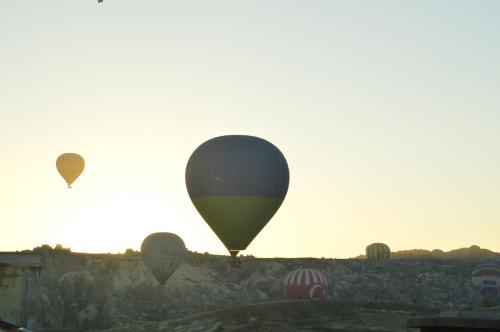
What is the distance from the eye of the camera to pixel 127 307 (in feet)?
194

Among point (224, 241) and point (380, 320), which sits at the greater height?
point (224, 241)

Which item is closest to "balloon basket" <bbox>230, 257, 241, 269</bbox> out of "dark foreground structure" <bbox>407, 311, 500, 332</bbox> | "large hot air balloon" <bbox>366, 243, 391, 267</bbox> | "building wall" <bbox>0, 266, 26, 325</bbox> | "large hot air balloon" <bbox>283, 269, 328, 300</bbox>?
"building wall" <bbox>0, 266, 26, 325</bbox>

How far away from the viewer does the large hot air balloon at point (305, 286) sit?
48062mm

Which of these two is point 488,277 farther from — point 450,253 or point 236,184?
point 450,253

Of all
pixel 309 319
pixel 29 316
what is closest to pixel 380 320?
pixel 309 319

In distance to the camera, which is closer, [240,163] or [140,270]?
[240,163]

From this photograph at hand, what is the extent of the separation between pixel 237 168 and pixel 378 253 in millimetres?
33494

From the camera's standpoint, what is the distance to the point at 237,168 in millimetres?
37031

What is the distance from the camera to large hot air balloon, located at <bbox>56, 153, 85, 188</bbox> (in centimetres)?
5384

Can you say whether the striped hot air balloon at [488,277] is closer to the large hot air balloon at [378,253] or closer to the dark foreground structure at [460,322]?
the large hot air balloon at [378,253]

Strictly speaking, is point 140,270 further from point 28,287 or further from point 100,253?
point 28,287

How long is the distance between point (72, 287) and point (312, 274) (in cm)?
1970

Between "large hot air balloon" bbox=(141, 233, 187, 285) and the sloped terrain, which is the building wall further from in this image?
"large hot air balloon" bbox=(141, 233, 187, 285)

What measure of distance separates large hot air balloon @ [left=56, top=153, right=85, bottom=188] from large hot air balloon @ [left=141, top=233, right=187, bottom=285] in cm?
669
